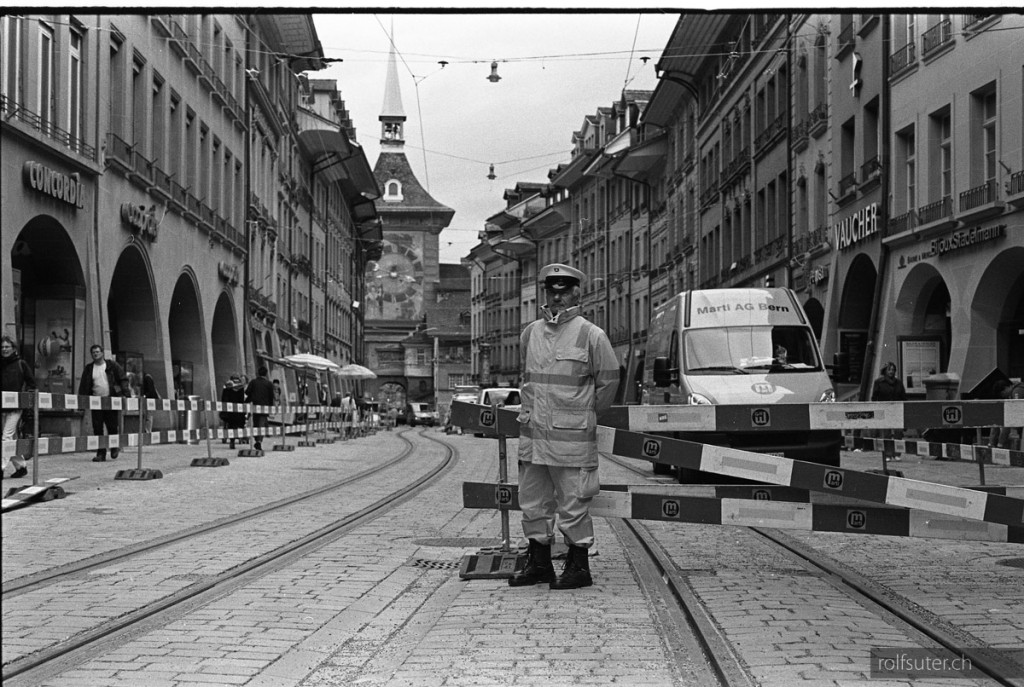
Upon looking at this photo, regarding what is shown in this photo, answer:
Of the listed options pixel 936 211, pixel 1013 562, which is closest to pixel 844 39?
pixel 936 211

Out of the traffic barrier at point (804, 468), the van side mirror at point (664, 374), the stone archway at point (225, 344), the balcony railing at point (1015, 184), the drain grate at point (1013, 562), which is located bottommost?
the drain grate at point (1013, 562)

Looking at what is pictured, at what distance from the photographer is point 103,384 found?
20.1 m

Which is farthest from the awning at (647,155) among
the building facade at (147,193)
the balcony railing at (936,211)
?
the balcony railing at (936,211)

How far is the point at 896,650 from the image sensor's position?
19.1 feet

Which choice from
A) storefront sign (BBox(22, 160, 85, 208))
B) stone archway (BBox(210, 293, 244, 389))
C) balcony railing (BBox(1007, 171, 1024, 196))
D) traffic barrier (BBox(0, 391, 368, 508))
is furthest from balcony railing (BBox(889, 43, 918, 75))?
stone archway (BBox(210, 293, 244, 389))

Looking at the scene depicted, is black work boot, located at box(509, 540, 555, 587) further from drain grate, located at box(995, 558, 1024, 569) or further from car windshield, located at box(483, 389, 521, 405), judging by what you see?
car windshield, located at box(483, 389, 521, 405)

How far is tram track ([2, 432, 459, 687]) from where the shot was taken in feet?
18.6

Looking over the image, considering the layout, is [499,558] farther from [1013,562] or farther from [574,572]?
[1013,562]

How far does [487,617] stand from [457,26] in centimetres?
296

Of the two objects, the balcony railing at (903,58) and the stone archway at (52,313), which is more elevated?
the balcony railing at (903,58)

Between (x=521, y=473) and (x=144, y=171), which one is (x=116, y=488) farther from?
(x=144, y=171)

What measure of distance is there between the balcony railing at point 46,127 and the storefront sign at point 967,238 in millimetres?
15569

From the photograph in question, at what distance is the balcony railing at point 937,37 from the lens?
2458 cm

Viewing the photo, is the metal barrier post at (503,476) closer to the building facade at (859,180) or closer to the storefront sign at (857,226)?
the building facade at (859,180)
